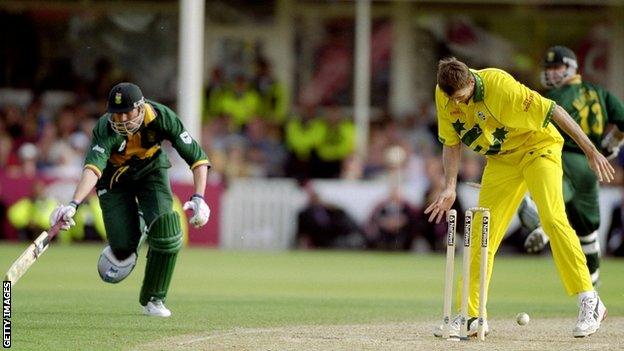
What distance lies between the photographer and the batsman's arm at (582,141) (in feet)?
32.4

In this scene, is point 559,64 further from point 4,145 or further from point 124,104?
point 4,145

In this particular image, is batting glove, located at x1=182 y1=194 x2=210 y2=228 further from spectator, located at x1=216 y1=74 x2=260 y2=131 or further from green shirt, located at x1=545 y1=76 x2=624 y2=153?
spectator, located at x1=216 y1=74 x2=260 y2=131

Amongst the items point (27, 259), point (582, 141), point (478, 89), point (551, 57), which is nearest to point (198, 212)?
point (27, 259)

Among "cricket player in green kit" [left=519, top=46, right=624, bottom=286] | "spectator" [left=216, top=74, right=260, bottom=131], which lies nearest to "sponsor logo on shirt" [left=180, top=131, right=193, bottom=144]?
"cricket player in green kit" [left=519, top=46, right=624, bottom=286]

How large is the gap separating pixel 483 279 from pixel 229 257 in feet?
35.1

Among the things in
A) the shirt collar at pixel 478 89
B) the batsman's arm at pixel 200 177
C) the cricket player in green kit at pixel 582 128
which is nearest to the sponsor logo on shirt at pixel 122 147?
the batsman's arm at pixel 200 177

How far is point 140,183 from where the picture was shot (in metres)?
11.4

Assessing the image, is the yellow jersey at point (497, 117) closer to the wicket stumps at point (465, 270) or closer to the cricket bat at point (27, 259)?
the wicket stumps at point (465, 270)

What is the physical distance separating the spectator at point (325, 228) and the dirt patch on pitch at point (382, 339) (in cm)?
1100

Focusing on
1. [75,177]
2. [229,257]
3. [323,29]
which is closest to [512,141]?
[229,257]

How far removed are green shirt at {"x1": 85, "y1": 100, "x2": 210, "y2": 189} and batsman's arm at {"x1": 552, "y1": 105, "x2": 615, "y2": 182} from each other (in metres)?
2.87

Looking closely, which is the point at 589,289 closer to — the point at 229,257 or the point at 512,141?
the point at 512,141

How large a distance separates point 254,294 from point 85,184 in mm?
4269

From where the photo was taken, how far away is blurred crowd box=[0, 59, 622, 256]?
72.9ft
